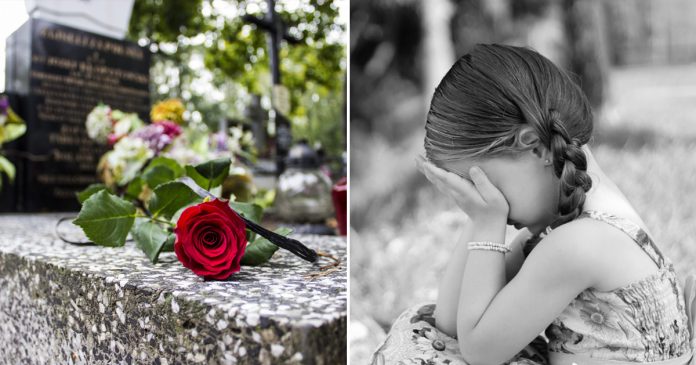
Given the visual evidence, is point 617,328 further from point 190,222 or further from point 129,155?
point 129,155

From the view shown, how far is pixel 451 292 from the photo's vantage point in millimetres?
1119

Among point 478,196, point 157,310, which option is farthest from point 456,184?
point 157,310

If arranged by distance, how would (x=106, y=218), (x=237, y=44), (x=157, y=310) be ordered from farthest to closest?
(x=237, y=44)
(x=106, y=218)
(x=157, y=310)

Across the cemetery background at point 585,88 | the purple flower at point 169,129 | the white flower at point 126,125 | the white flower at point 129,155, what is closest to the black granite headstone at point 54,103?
the white flower at point 126,125

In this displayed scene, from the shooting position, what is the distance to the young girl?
3.07 ft

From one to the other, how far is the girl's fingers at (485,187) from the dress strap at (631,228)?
137mm

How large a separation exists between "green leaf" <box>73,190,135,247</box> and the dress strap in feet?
3.14

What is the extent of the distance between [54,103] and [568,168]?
2.82m

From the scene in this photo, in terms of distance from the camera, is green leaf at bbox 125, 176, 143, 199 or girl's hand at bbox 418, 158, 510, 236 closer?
girl's hand at bbox 418, 158, 510, 236

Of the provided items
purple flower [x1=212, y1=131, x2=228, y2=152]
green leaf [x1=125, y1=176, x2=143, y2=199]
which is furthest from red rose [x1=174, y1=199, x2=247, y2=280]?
purple flower [x1=212, y1=131, x2=228, y2=152]

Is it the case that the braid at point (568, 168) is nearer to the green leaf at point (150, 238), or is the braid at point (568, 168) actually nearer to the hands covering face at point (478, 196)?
the hands covering face at point (478, 196)

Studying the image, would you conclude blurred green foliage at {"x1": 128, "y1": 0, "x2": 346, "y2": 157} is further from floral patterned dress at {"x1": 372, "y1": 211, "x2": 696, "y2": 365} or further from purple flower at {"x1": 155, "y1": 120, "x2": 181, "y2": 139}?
floral patterned dress at {"x1": 372, "y1": 211, "x2": 696, "y2": 365}

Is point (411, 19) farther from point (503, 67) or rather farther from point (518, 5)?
point (503, 67)

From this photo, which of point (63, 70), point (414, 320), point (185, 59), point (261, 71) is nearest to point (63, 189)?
point (63, 70)
